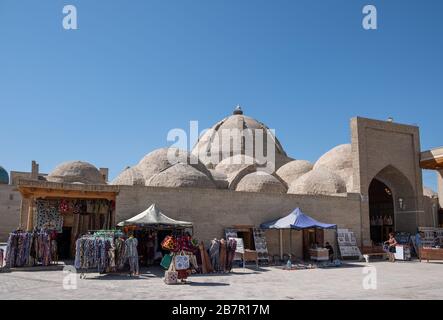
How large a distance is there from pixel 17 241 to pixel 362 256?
13.4m

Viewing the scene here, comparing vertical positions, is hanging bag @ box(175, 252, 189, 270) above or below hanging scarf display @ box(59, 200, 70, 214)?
below

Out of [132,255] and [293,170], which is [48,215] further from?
[293,170]

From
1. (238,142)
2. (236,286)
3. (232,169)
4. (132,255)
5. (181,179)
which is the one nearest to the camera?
(236,286)

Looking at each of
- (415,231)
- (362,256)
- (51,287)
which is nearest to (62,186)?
(51,287)

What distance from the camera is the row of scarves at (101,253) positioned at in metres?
12.5

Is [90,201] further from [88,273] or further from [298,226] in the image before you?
[298,226]

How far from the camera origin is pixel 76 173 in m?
28.3

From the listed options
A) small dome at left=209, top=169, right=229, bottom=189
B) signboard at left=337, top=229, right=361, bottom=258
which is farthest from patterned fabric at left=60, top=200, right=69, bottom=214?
small dome at left=209, top=169, right=229, bottom=189

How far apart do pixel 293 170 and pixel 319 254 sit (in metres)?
14.5

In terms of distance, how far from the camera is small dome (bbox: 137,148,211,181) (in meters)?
25.9

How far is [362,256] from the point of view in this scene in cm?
1966

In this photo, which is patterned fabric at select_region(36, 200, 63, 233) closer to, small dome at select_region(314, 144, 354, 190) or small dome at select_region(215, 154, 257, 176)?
small dome at select_region(215, 154, 257, 176)

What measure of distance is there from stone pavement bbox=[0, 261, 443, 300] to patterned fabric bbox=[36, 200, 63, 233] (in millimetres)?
3003

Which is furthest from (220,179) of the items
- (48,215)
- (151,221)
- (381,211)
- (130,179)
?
(151,221)
